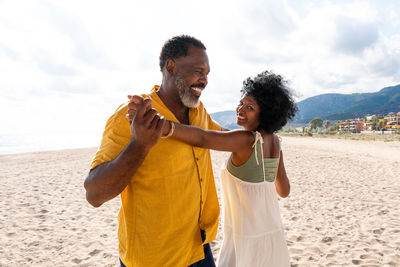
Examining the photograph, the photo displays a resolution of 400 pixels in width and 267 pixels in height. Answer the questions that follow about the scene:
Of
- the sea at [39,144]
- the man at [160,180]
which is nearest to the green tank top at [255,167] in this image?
the man at [160,180]

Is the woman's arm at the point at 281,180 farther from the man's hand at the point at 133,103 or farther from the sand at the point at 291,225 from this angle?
the sand at the point at 291,225

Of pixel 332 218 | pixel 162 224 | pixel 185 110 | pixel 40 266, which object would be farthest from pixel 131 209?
pixel 332 218

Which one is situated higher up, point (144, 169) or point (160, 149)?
point (160, 149)

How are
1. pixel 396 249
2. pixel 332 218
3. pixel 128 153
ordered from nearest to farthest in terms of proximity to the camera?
pixel 128 153
pixel 396 249
pixel 332 218

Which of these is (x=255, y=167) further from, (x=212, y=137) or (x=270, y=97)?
(x=270, y=97)

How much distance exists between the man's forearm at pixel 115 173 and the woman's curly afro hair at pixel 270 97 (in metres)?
1.43

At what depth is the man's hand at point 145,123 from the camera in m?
1.28

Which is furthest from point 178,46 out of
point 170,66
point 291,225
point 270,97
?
point 291,225

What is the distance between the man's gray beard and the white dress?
0.69 meters

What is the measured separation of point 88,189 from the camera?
1506 millimetres

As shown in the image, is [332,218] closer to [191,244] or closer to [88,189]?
[191,244]

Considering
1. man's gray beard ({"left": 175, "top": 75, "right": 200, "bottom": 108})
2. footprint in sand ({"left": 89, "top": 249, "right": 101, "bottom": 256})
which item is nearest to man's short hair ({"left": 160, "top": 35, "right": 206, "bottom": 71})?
man's gray beard ({"left": 175, "top": 75, "right": 200, "bottom": 108})

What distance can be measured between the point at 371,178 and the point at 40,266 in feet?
44.1

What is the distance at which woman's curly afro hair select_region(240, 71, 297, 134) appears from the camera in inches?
96.0
